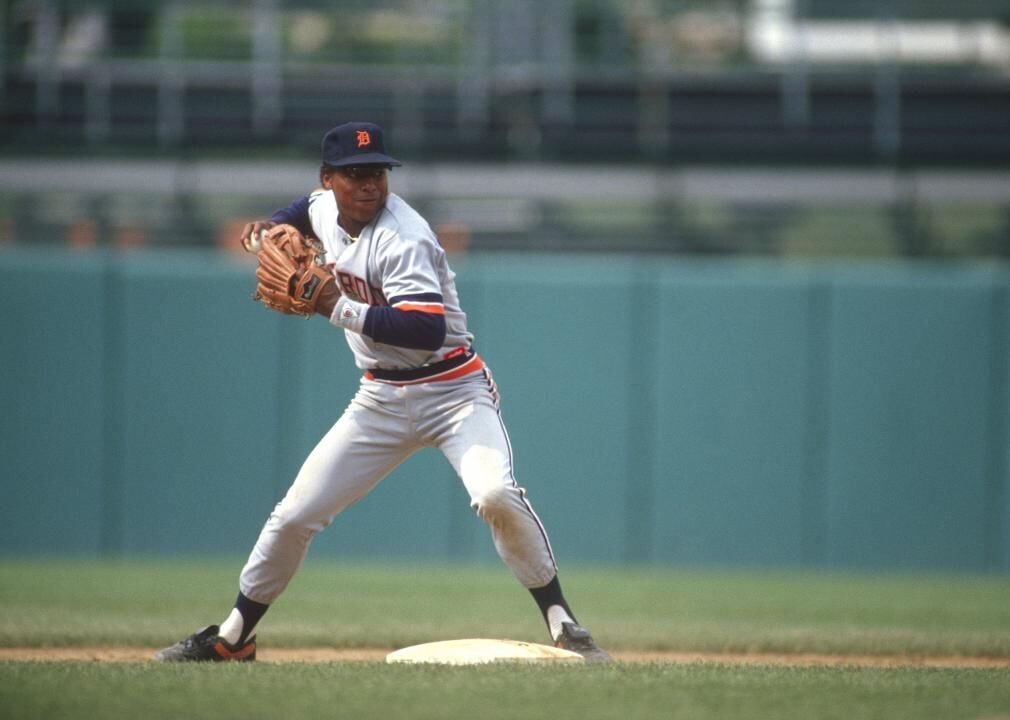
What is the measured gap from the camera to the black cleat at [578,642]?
16.7ft

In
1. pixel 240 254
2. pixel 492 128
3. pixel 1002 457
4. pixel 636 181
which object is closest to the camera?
pixel 1002 457

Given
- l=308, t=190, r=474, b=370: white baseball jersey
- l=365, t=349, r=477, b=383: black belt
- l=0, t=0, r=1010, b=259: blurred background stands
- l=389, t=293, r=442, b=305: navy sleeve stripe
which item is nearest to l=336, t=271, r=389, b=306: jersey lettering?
l=308, t=190, r=474, b=370: white baseball jersey

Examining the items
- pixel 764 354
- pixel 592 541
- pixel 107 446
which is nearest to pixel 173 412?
pixel 107 446

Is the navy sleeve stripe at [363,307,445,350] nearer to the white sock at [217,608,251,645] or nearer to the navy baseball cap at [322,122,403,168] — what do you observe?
the navy baseball cap at [322,122,403,168]

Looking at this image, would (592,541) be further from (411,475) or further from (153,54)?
(153,54)

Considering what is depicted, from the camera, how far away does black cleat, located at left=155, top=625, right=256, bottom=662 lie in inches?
199

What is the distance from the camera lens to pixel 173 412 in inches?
380

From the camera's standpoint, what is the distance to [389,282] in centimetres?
489

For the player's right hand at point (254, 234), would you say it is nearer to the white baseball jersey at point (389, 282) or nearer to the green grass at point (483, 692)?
the white baseball jersey at point (389, 282)

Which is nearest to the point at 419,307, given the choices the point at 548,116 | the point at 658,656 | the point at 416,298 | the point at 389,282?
the point at 416,298

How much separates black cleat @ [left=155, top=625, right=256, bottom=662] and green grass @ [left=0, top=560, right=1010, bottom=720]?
236mm

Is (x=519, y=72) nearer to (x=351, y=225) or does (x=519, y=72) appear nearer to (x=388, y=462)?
(x=351, y=225)

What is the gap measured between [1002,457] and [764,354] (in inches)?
70.1

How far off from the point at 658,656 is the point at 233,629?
1973 mm
